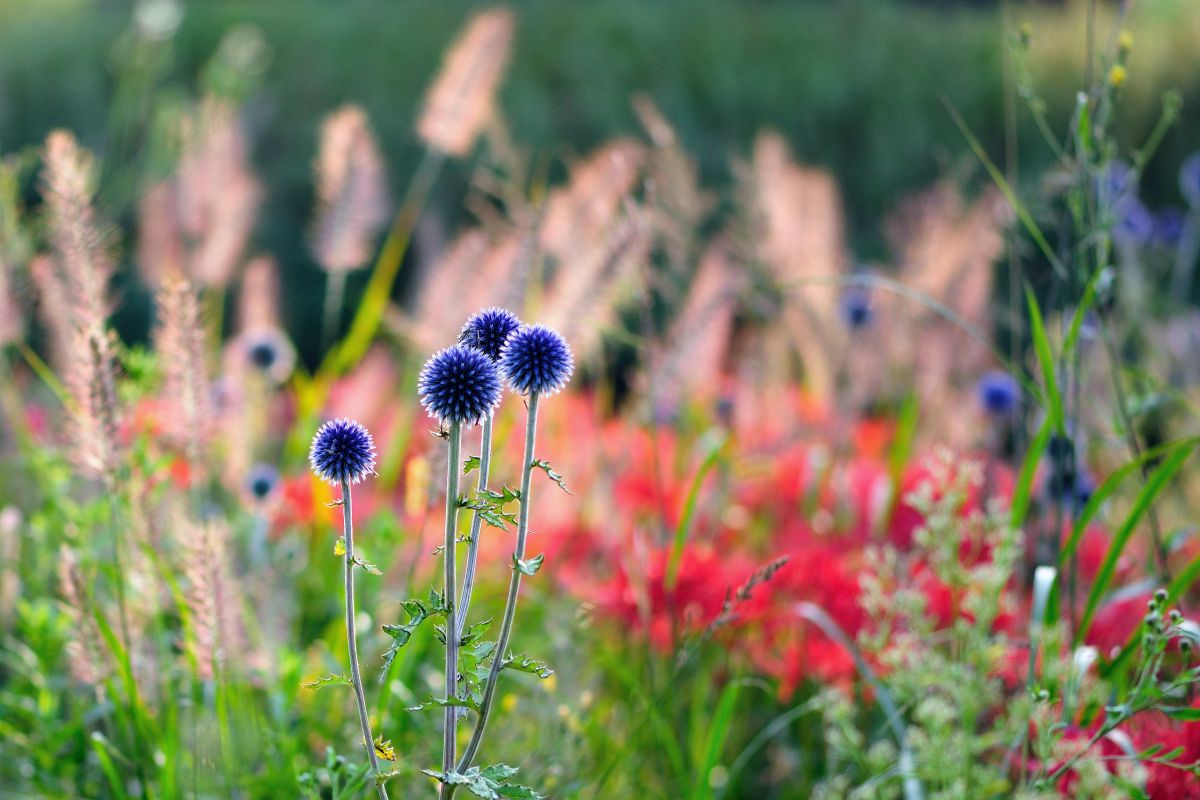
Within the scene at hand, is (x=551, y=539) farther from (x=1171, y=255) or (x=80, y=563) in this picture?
(x=1171, y=255)

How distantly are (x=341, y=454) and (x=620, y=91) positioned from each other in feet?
19.4

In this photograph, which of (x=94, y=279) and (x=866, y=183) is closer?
(x=94, y=279)

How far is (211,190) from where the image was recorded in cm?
264

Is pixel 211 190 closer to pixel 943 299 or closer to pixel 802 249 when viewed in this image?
pixel 802 249

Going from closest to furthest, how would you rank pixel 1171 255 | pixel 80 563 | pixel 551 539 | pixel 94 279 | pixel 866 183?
pixel 94 279 < pixel 80 563 < pixel 551 539 < pixel 1171 255 < pixel 866 183

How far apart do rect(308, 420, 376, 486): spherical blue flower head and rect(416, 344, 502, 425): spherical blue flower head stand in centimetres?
8

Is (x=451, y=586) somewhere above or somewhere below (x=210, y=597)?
below

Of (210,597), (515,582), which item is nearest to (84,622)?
(210,597)

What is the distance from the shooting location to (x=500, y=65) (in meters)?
2.46

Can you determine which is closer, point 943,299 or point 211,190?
point 211,190

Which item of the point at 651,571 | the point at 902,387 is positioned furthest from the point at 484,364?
the point at 902,387

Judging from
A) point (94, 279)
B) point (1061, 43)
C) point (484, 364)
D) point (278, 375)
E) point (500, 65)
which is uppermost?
point (1061, 43)

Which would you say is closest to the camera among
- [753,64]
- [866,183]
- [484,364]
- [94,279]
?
[484,364]

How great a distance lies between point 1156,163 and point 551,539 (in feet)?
18.3
